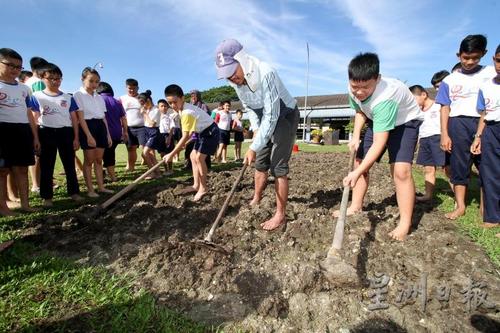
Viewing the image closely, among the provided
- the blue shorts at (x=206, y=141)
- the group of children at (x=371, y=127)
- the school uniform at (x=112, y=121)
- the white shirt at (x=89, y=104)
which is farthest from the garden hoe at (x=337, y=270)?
the school uniform at (x=112, y=121)

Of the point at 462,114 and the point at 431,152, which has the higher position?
the point at 462,114

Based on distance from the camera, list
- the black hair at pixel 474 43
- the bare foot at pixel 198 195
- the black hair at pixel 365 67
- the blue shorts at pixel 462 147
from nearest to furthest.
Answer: the black hair at pixel 365 67, the black hair at pixel 474 43, the blue shorts at pixel 462 147, the bare foot at pixel 198 195

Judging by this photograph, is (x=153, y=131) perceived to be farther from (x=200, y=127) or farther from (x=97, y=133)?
(x=200, y=127)

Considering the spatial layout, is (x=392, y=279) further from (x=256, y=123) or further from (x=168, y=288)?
(x=256, y=123)

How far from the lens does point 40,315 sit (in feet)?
6.54

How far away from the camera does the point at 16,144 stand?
153 inches

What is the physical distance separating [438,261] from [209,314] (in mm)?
1892

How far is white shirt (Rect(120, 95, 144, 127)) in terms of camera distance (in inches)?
265

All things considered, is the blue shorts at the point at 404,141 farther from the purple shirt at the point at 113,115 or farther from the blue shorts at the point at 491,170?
the purple shirt at the point at 113,115

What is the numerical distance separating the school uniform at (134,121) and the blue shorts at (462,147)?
18.8ft

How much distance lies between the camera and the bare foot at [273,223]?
328 cm

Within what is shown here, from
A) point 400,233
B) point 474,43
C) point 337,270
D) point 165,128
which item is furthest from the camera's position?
point 165,128

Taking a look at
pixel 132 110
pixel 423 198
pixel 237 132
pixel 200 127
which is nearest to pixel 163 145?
pixel 132 110

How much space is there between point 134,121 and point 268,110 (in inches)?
189
